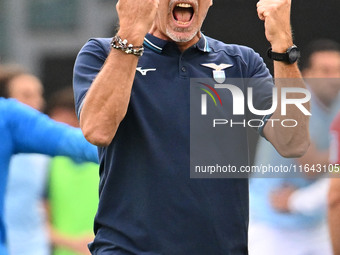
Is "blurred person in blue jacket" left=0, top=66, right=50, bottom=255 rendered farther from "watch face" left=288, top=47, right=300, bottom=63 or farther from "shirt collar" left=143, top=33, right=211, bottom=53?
"watch face" left=288, top=47, right=300, bottom=63

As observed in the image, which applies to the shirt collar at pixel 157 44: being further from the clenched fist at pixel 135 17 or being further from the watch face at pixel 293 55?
the watch face at pixel 293 55

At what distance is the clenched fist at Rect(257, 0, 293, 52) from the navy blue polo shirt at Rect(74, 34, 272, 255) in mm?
368

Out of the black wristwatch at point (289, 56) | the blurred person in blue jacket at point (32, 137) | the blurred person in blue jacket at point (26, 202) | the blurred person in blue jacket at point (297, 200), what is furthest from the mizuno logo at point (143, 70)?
the blurred person in blue jacket at point (26, 202)

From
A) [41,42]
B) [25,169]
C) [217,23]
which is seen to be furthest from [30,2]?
[25,169]

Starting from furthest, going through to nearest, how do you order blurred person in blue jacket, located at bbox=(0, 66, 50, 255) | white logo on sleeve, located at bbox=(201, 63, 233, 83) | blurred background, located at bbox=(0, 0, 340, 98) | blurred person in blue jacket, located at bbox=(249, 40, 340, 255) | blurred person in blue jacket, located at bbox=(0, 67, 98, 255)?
blurred background, located at bbox=(0, 0, 340, 98)
blurred person in blue jacket, located at bbox=(0, 66, 50, 255)
blurred person in blue jacket, located at bbox=(249, 40, 340, 255)
blurred person in blue jacket, located at bbox=(0, 67, 98, 255)
white logo on sleeve, located at bbox=(201, 63, 233, 83)

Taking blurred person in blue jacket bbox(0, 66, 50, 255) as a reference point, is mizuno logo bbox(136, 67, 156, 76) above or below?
above

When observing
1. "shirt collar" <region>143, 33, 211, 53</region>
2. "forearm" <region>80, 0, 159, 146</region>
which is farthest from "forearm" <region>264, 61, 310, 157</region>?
"forearm" <region>80, 0, 159, 146</region>

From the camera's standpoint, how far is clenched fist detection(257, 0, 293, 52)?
3625 millimetres

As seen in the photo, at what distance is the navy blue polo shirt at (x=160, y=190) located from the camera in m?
3.46

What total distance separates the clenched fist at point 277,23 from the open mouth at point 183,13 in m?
0.32

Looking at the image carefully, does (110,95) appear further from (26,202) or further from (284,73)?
(26,202)

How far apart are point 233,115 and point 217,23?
5.38 metres

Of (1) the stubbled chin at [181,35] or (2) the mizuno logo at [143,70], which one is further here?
(1) the stubbled chin at [181,35]

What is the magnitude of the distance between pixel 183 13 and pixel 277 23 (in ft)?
1.35
